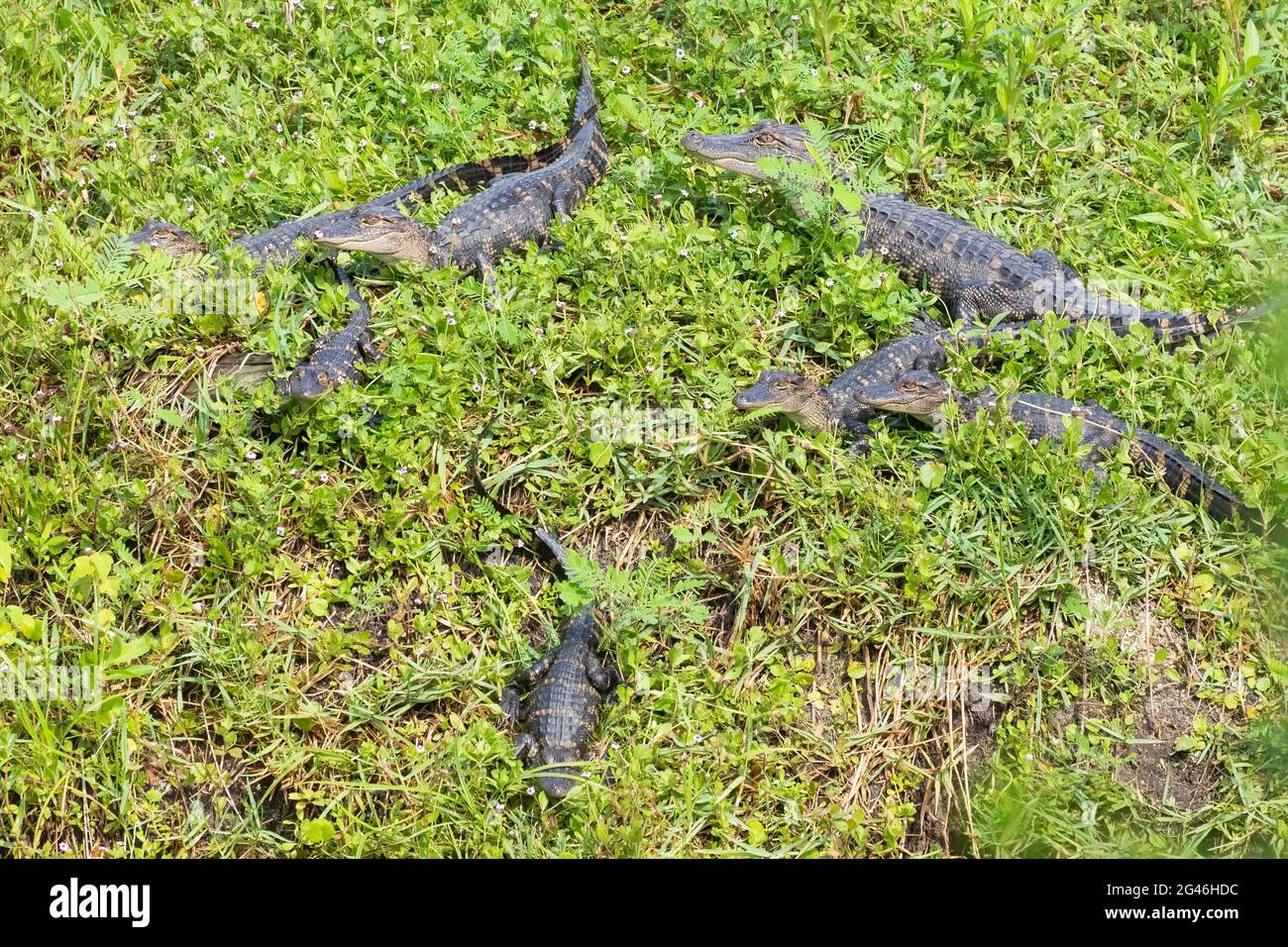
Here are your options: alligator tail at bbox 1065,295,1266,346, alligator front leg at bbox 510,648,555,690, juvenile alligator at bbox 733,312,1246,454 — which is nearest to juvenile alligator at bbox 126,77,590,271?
juvenile alligator at bbox 733,312,1246,454

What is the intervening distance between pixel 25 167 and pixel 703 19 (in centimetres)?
391

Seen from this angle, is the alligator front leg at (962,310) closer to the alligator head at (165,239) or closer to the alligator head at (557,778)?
the alligator head at (557,778)

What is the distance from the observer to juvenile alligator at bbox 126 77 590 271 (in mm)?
6047

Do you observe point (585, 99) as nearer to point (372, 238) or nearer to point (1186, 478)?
point (372, 238)

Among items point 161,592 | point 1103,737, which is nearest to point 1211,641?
point 1103,737

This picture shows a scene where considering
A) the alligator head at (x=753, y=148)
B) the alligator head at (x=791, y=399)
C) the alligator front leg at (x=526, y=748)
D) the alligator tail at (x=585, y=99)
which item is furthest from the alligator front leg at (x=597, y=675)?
the alligator tail at (x=585, y=99)

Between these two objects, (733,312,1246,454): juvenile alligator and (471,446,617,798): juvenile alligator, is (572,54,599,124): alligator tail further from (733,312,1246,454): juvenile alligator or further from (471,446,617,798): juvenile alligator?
(471,446,617,798): juvenile alligator

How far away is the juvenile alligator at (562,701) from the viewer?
4551 millimetres

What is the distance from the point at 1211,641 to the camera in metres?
4.89

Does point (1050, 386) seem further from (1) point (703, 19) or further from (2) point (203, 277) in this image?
(2) point (203, 277)

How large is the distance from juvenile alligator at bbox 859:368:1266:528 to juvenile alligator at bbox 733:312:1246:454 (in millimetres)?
147

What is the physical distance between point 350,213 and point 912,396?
2956 mm

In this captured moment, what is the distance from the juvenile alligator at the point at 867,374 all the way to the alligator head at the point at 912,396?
0.04m

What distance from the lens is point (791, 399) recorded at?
5375 mm
